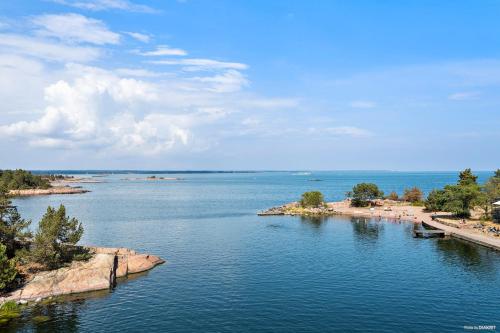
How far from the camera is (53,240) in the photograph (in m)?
68.4

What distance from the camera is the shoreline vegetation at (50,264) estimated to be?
200ft

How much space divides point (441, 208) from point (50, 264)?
118998 millimetres

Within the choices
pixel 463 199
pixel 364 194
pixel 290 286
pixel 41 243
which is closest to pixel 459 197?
pixel 463 199

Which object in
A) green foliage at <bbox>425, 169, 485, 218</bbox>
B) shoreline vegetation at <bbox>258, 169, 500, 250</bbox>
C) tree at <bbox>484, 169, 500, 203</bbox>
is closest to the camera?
shoreline vegetation at <bbox>258, 169, 500, 250</bbox>

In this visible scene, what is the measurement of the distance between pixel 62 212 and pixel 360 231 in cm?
8181

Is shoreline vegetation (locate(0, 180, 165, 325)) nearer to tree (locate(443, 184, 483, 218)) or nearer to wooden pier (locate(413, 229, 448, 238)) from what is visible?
wooden pier (locate(413, 229, 448, 238))

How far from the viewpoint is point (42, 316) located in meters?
54.2

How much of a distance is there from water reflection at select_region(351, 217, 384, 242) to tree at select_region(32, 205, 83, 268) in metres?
70.3

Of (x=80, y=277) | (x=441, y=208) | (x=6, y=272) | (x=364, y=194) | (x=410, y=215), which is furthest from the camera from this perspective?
(x=364, y=194)

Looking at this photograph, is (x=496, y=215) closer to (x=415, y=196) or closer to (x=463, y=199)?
(x=463, y=199)

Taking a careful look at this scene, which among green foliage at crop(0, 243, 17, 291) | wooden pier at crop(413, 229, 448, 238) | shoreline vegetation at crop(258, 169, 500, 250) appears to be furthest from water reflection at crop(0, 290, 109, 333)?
shoreline vegetation at crop(258, 169, 500, 250)

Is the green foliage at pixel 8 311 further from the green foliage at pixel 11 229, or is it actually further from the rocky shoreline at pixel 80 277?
the green foliage at pixel 11 229

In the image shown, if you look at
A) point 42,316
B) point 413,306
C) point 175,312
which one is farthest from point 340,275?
point 42,316

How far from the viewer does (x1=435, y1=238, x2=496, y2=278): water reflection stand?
7698 cm
